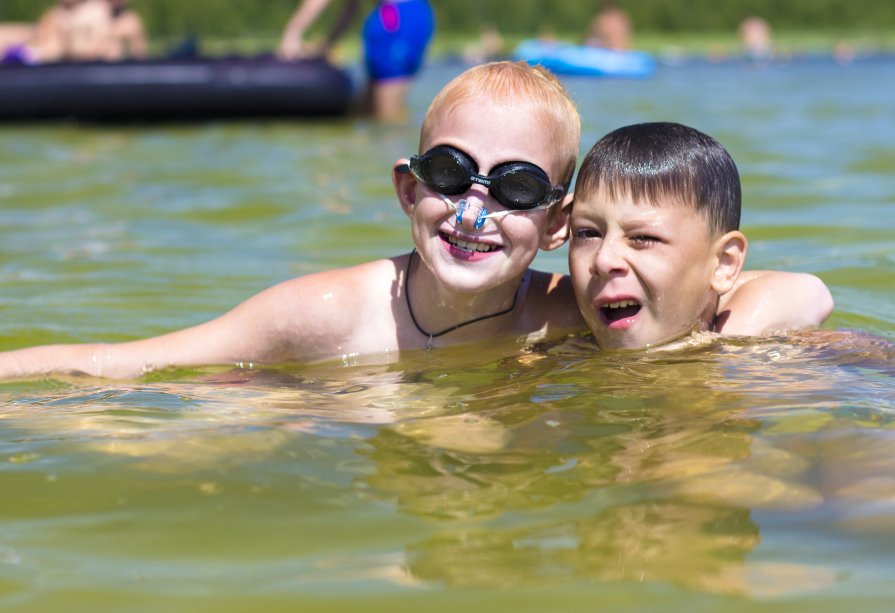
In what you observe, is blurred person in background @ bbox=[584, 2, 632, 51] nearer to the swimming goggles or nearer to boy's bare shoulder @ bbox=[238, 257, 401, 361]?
boy's bare shoulder @ bbox=[238, 257, 401, 361]

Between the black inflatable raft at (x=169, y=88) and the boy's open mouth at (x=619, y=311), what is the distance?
32.4 feet

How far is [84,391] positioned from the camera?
3521mm

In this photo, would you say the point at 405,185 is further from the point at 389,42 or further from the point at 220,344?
the point at 389,42

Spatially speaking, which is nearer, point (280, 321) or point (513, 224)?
point (513, 224)

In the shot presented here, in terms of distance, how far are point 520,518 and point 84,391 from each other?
1624 millimetres

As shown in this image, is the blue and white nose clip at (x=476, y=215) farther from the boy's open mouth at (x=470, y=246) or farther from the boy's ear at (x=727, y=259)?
the boy's ear at (x=727, y=259)

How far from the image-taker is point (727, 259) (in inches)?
148

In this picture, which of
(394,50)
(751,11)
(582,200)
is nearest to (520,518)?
(582,200)

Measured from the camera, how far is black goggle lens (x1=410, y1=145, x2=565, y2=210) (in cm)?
353

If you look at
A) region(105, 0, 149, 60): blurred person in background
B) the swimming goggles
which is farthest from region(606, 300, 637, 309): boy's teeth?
region(105, 0, 149, 60): blurred person in background

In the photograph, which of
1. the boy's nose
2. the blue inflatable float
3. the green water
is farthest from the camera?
the blue inflatable float

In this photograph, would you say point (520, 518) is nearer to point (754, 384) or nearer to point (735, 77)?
point (754, 384)

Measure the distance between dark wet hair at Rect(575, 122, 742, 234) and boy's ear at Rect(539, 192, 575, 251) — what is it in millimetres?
62

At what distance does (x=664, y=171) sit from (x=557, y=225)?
14.8 inches
